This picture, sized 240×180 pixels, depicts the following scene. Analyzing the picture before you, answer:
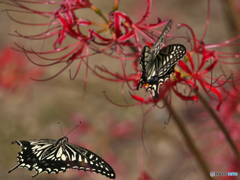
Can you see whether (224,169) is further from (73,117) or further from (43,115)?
(43,115)

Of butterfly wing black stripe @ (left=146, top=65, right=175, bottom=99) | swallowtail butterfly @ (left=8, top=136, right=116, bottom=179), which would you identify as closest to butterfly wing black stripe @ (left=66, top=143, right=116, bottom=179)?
swallowtail butterfly @ (left=8, top=136, right=116, bottom=179)

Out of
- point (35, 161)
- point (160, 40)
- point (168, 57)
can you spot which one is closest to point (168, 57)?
point (168, 57)

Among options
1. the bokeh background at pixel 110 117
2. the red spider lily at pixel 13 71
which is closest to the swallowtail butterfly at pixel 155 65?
the bokeh background at pixel 110 117

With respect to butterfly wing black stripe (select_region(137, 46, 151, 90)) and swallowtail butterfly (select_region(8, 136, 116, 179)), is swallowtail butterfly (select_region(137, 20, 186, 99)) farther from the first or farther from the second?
swallowtail butterfly (select_region(8, 136, 116, 179))

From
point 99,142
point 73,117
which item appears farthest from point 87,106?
point 99,142

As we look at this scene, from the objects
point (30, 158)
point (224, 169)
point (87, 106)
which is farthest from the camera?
point (87, 106)

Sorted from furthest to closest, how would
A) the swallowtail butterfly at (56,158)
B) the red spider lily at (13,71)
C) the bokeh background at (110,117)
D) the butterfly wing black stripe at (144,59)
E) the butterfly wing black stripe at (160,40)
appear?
the bokeh background at (110,117) < the red spider lily at (13,71) < the swallowtail butterfly at (56,158) < the butterfly wing black stripe at (144,59) < the butterfly wing black stripe at (160,40)

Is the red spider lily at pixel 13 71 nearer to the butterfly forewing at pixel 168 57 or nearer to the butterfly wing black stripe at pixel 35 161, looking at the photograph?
the butterfly wing black stripe at pixel 35 161

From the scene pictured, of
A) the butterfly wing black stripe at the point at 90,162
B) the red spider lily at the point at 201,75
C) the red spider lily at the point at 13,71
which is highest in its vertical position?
the red spider lily at the point at 13,71
